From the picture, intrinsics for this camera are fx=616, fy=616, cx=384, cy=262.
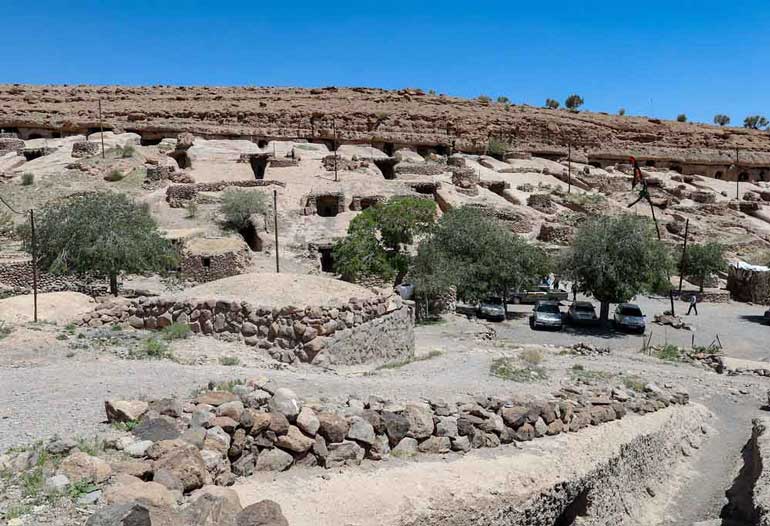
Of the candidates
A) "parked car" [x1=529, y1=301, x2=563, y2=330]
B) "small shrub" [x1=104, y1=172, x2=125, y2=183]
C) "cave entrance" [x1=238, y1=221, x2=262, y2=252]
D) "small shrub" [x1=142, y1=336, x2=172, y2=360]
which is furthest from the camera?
"small shrub" [x1=104, y1=172, x2=125, y2=183]

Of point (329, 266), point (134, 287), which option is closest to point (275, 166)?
point (329, 266)

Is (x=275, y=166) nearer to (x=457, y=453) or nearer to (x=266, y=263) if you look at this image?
(x=266, y=263)

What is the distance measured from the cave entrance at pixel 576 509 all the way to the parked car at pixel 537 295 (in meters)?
16.9

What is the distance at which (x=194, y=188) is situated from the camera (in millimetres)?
27234

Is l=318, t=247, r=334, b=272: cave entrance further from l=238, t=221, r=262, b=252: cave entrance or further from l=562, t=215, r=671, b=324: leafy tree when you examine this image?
l=562, t=215, r=671, b=324: leafy tree

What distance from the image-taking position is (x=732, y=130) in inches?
2571

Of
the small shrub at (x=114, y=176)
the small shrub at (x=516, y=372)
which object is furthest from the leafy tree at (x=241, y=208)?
the small shrub at (x=516, y=372)

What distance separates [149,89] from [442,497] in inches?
2389

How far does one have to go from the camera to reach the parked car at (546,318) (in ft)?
64.1

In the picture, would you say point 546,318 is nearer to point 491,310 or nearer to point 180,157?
point 491,310

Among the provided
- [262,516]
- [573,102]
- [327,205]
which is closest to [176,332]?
[262,516]

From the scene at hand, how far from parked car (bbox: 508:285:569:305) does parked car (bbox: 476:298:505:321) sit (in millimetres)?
3160

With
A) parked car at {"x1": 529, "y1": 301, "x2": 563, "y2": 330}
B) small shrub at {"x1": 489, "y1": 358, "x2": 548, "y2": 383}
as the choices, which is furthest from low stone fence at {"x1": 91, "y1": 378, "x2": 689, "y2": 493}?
parked car at {"x1": 529, "y1": 301, "x2": 563, "y2": 330}

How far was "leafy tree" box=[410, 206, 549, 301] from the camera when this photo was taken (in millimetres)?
19984
